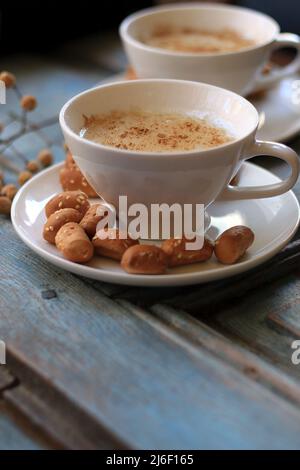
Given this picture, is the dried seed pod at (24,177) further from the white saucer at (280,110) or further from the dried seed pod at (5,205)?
the white saucer at (280,110)

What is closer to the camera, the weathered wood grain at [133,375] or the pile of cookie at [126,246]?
the weathered wood grain at [133,375]

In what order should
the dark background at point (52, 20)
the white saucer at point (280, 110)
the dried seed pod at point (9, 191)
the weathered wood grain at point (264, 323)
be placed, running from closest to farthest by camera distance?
the weathered wood grain at point (264, 323), the dried seed pod at point (9, 191), the white saucer at point (280, 110), the dark background at point (52, 20)

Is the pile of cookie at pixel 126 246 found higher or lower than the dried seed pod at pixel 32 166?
higher

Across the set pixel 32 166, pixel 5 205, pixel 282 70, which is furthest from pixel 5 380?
pixel 282 70

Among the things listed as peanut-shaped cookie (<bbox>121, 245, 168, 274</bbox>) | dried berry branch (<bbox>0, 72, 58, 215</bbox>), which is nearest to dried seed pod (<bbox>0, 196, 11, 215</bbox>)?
dried berry branch (<bbox>0, 72, 58, 215</bbox>)

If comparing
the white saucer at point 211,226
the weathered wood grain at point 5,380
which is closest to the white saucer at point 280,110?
the white saucer at point 211,226
